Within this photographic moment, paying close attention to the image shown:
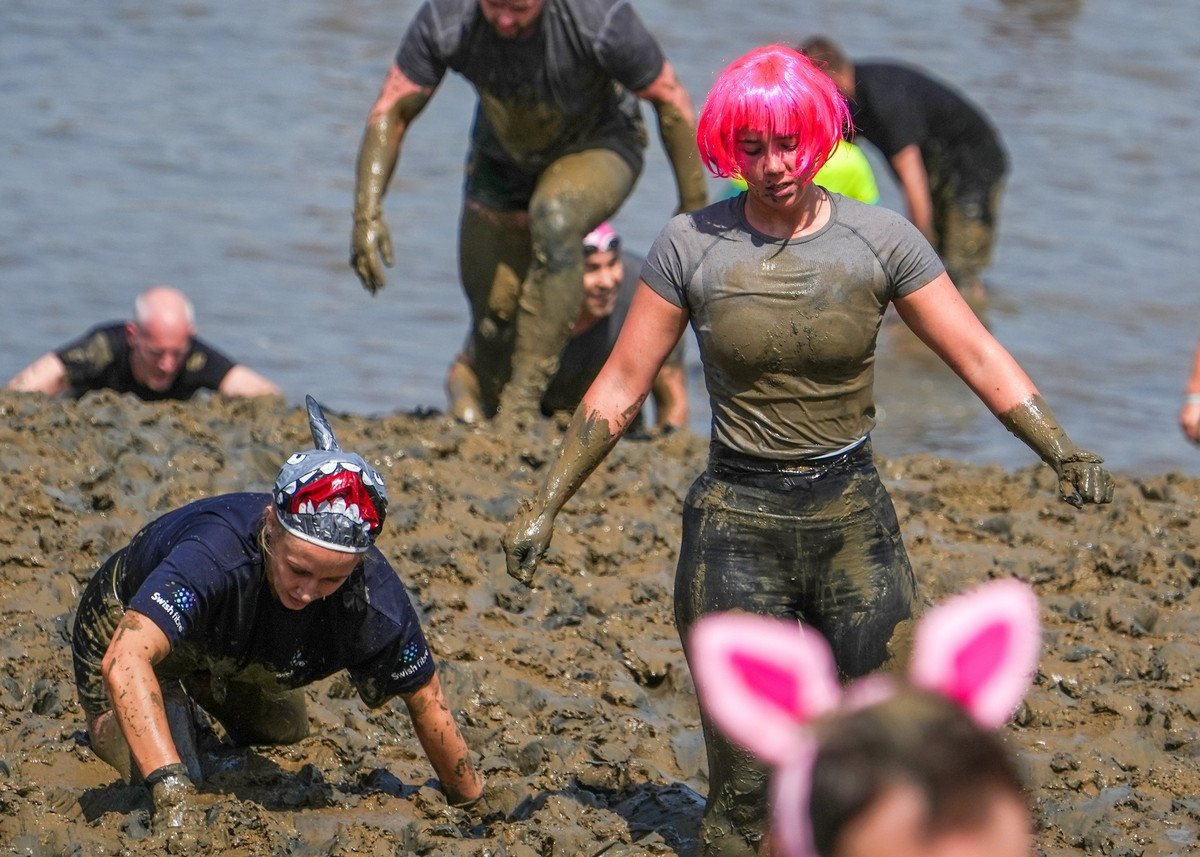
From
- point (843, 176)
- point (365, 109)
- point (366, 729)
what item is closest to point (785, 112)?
point (366, 729)

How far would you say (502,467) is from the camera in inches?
264

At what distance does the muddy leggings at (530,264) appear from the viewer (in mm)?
6680

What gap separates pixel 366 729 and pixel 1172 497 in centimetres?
353

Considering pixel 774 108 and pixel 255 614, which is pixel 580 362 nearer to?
pixel 255 614

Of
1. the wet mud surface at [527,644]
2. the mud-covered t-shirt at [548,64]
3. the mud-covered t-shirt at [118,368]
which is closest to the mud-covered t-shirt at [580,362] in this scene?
the wet mud surface at [527,644]

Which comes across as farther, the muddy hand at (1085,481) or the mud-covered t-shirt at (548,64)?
the mud-covered t-shirt at (548,64)

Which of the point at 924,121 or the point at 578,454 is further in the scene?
the point at 924,121

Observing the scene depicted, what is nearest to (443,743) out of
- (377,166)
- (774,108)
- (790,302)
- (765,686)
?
(790,302)

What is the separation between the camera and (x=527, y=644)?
17.6 ft

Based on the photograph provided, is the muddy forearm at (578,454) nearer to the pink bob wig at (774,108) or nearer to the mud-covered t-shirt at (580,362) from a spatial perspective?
the pink bob wig at (774,108)

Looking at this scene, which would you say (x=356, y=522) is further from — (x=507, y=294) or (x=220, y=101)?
(x=220, y=101)

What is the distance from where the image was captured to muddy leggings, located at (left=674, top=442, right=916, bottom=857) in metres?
3.77

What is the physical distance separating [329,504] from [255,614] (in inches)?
17.7

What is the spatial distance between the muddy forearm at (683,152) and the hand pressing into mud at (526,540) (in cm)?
301
